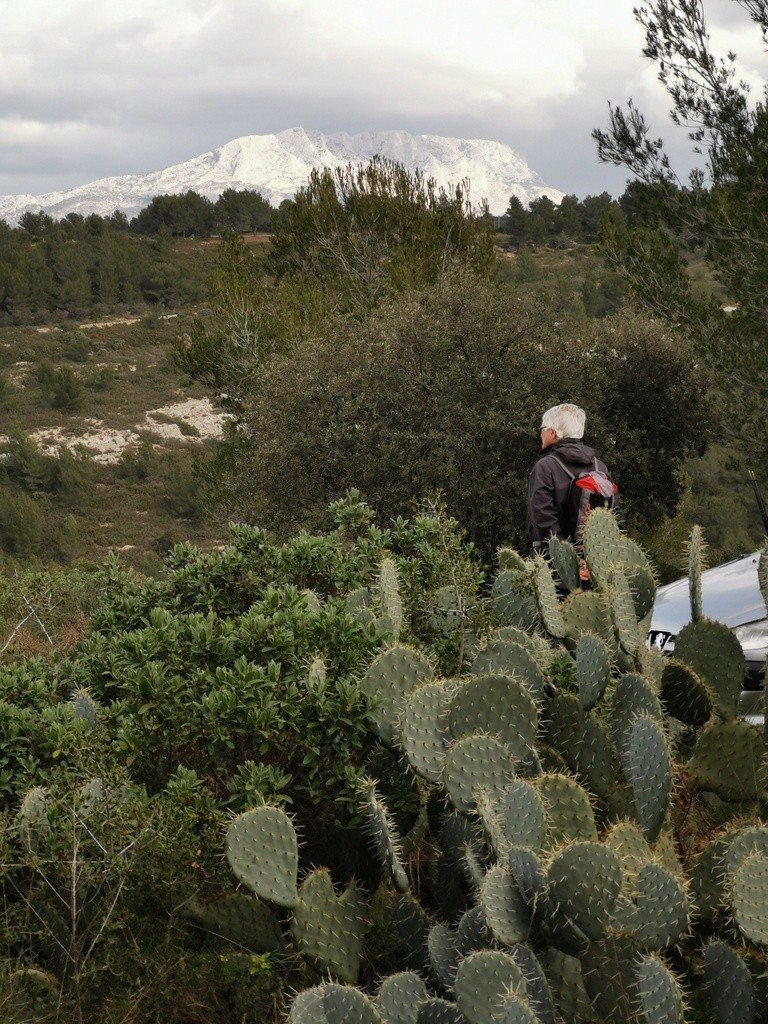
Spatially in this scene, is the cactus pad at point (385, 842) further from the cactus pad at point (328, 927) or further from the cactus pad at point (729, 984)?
the cactus pad at point (729, 984)

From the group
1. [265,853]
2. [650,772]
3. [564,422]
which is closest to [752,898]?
[650,772]

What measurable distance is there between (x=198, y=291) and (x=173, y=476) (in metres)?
19.2

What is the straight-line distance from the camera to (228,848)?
2.75m

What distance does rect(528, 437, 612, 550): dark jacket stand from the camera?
5.45 meters

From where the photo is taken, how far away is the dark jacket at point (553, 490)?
5453 mm

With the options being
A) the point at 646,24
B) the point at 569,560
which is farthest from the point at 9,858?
the point at 646,24

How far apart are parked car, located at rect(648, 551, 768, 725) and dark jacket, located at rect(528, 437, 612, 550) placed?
2.07ft

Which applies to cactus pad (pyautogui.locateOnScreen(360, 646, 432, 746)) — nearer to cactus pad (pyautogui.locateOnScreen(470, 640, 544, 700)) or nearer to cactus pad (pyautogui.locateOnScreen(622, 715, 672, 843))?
cactus pad (pyautogui.locateOnScreen(470, 640, 544, 700))

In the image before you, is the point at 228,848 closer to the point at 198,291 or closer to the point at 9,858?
the point at 9,858

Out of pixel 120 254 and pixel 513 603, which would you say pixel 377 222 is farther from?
pixel 120 254

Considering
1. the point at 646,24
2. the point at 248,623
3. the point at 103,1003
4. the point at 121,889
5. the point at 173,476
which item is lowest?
the point at 173,476

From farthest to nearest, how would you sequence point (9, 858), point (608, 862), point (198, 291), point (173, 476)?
point (198, 291) → point (173, 476) → point (9, 858) → point (608, 862)

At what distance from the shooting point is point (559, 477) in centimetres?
546

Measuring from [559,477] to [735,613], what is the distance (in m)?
1.06
